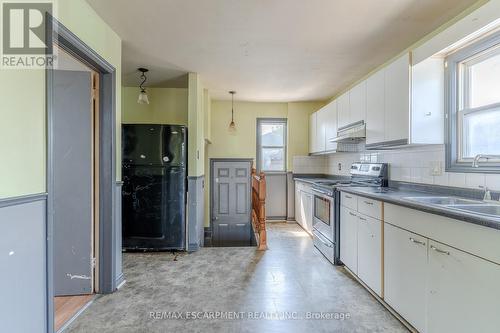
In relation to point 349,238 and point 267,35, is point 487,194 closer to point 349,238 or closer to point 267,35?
point 349,238

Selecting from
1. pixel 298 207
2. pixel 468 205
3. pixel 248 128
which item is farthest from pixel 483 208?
pixel 248 128

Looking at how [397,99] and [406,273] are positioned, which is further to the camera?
[397,99]

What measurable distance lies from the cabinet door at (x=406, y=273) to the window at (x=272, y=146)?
378cm

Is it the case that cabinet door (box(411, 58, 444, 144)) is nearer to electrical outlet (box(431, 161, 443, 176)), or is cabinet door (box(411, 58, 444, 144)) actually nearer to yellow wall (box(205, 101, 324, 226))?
electrical outlet (box(431, 161, 443, 176))

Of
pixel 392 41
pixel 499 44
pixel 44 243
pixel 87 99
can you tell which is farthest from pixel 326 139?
pixel 44 243

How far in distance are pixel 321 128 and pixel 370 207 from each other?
2.66 metres

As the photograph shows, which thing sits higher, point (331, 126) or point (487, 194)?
point (331, 126)

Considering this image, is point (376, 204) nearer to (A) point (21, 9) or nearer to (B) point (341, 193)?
(B) point (341, 193)

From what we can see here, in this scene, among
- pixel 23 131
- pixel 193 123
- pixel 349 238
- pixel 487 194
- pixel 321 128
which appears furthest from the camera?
pixel 321 128

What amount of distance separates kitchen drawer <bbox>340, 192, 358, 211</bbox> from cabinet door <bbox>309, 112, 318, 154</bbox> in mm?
2241

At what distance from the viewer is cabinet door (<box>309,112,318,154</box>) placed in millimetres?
5336

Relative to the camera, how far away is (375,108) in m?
3.03

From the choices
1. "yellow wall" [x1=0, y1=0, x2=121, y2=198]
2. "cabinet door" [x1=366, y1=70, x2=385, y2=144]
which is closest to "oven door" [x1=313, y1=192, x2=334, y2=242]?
"cabinet door" [x1=366, y1=70, x2=385, y2=144]

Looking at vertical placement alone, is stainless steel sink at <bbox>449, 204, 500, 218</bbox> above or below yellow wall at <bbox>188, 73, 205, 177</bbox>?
below
